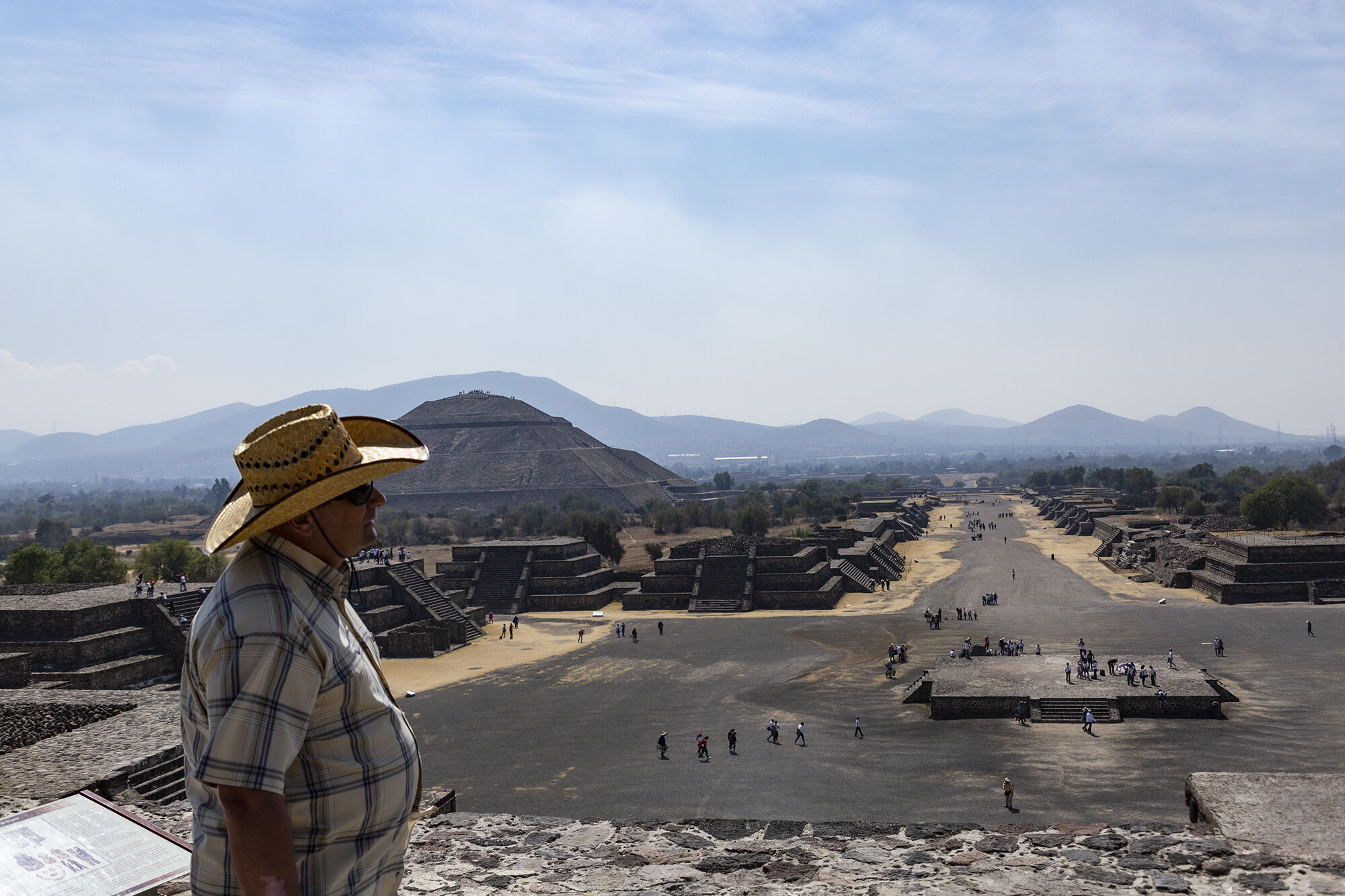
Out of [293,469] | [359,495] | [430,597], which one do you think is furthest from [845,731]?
[430,597]

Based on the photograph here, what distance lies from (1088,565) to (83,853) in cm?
5529

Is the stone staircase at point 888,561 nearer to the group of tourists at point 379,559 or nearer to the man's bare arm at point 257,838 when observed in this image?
the group of tourists at point 379,559

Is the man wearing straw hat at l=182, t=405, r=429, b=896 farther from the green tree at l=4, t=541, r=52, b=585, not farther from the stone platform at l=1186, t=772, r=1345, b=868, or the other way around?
the green tree at l=4, t=541, r=52, b=585

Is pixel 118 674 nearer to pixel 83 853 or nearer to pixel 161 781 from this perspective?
pixel 161 781

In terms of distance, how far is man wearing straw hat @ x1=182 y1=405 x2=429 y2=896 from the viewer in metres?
2.00

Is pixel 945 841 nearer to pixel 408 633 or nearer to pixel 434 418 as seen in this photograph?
pixel 408 633

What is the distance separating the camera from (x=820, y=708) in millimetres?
22734

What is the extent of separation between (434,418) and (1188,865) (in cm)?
14307

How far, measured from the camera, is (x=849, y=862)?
5.41 m

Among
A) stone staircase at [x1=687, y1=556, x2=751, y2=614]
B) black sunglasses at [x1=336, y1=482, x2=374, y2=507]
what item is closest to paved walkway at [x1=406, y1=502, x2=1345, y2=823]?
stone staircase at [x1=687, y1=556, x2=751, y2=614]

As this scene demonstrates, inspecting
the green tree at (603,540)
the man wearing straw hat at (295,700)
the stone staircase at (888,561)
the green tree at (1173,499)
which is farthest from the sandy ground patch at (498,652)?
the green tree at (1173,499)

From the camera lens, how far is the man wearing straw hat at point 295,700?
200 cm

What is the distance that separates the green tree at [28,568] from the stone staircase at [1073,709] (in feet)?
127

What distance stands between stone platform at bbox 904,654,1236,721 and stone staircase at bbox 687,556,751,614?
52.8 ft
